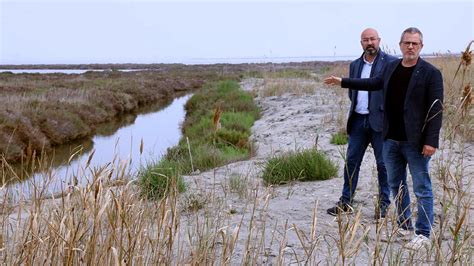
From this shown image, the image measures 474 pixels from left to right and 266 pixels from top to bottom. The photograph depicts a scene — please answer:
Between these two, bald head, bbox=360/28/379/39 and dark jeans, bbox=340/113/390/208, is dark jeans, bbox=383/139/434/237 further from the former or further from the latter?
bald head, bbox=360/28/379/39

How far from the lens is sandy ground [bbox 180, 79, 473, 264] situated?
2.59 metres

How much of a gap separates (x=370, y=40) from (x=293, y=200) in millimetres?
1919

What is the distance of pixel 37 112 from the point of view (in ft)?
47.3

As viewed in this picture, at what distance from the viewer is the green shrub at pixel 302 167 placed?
6570 millimetres

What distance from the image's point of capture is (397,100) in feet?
13.1

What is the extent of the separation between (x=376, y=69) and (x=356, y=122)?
0.52m

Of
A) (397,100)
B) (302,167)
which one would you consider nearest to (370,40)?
(397,100)

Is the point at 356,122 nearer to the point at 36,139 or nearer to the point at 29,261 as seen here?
the point at 29,261

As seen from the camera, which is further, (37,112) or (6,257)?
(37,112)

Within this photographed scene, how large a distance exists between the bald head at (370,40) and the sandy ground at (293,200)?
94 centimetres

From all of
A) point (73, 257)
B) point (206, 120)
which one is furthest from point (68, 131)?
point (73, 257)

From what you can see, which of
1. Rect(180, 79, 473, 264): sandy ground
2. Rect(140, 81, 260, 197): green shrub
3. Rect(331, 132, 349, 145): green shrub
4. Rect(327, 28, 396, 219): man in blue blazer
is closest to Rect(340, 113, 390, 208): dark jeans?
Rect(327, 28, 396, 219): man in blue blazer

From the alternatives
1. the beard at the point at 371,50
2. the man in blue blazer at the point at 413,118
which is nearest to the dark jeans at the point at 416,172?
the man in blue blazer at the point at 413,118

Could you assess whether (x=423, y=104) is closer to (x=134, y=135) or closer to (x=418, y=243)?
(x=418, y=243)
